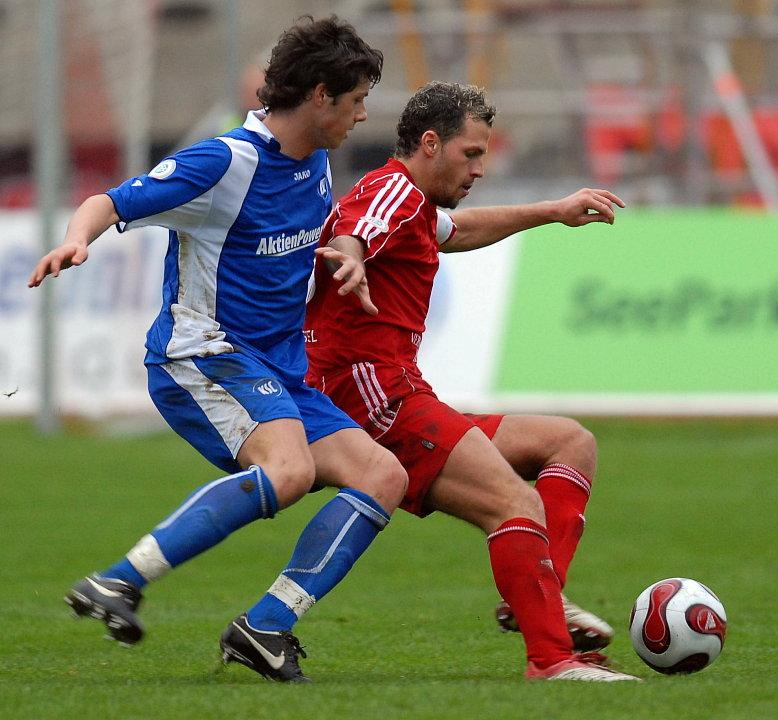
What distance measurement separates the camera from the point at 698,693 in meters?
4.79

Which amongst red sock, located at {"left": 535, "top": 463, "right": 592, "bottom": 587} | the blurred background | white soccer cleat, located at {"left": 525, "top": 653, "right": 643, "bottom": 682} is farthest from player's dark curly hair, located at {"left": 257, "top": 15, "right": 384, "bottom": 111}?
the blurred background

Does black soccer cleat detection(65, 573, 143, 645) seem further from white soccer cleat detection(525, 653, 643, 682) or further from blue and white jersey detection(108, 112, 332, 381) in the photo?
white soccer cleat detection(525, 653, 643, 682)

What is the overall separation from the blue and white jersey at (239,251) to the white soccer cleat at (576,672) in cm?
123

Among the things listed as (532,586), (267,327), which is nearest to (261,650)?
(532,586)

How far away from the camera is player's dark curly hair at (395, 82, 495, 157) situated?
5.65 m

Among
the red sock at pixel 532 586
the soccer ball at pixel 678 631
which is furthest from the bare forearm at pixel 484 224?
the soccer ball at pixel 678 631

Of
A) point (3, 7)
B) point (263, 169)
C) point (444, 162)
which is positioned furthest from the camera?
point (3, 7)

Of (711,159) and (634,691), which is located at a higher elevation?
(634,691)

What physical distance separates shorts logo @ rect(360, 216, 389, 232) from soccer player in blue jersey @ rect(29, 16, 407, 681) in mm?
159

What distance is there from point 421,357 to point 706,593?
28.7 ft

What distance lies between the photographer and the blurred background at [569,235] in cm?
1415

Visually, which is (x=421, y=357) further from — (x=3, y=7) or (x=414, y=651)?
(x=3, y=7)

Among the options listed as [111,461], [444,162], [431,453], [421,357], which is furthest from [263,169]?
[421,357]

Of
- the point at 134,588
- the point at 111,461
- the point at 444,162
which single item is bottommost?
the point at 111,461
